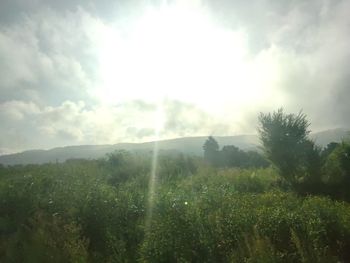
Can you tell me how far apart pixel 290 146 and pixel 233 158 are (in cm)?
3217

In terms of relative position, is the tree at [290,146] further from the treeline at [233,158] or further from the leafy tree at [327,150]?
the treeline at [233,158]

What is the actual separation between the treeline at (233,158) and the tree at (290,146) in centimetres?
2090

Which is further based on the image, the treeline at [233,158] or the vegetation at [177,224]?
the treeline at [233,158]

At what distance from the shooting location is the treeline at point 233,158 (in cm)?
4772

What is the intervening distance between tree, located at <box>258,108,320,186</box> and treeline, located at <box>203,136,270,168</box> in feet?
68.6

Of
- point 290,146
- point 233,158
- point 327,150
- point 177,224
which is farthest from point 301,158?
point 233,158

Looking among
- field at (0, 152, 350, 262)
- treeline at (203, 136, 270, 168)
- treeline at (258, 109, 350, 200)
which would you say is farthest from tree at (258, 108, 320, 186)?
treeline at (203, 136, 270, 168)

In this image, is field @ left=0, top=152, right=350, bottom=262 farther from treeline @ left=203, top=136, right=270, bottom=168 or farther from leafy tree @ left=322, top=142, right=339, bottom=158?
treeline @ left=203, top=136, right=270, bottom=168

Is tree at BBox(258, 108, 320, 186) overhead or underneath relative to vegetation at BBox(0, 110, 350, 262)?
overhead

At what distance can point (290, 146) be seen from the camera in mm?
22125

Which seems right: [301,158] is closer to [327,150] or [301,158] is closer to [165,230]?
[327,150]

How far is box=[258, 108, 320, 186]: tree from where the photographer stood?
830 inches

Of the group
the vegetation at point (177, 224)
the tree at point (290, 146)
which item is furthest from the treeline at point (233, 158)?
the vegetation at point (177, 224)

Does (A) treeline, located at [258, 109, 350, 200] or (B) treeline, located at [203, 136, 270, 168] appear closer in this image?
(A) treeline, located at [258, 109, 350, 200]
